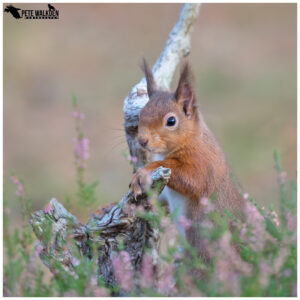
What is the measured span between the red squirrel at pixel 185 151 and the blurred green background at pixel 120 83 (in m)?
4.50

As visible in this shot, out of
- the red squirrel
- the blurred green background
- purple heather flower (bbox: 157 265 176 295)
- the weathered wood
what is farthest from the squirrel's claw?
the blurred green background

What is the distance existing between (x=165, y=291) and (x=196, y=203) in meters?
→ 1.14

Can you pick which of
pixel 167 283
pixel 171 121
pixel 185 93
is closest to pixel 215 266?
pixel 167 283

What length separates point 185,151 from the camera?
3.69 metres

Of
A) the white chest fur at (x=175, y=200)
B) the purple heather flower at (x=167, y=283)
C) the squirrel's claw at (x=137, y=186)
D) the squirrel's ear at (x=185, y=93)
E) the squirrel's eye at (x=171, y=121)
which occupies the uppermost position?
the squirrel's ear at (x=185, y=93)

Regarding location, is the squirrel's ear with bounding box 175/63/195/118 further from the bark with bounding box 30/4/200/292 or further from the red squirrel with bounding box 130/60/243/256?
the bark with bounding box 30/4/200/292

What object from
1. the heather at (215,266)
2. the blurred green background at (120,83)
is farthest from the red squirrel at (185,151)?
the blurred green background at (120,83)

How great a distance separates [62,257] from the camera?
327cm

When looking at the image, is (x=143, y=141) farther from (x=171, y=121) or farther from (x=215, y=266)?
(x=215, y=266)

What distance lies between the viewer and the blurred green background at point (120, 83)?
9.09 m

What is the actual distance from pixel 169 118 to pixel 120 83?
754cm

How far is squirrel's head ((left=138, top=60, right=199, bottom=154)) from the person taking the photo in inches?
138

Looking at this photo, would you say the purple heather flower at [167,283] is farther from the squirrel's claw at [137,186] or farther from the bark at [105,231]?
the squirrel's claw at [137,186]

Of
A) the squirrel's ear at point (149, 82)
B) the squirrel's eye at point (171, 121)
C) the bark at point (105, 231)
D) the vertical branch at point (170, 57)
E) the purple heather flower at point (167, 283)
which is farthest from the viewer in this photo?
the vertical branch at point (170, 57)
